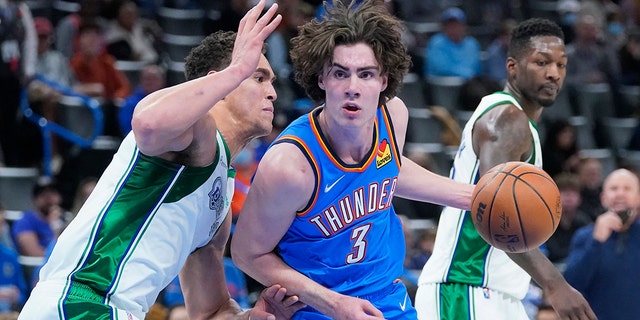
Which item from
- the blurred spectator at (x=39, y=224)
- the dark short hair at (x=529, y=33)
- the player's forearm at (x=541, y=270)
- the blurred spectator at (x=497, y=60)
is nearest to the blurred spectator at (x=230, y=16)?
the blurred spectator at (x=497, y=60)

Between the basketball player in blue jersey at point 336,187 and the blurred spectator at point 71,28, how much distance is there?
7.28m

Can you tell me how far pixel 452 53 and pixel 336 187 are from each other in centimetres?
894

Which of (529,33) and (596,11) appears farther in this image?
(596,11)

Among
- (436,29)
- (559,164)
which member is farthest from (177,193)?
(436,29)

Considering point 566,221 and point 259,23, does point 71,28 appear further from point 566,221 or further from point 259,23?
point 259,23

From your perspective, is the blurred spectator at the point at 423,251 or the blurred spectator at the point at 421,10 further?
the blurred spectator at the point at 421,10

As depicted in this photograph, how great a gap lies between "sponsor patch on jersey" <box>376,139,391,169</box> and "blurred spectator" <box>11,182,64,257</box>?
4987mm

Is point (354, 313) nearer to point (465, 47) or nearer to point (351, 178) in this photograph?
point (351, 178)

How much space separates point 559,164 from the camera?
1216cm

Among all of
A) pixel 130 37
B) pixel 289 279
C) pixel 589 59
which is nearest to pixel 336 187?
pixel 289 279

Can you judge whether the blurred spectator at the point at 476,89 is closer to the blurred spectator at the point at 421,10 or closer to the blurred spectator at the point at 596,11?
the blurred spectator at the point at 421,10

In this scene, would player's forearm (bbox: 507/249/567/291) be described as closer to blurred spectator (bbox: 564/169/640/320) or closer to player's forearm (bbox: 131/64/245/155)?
blurred spectator (bbox: 564/169/640/320)

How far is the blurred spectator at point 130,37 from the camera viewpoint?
12.3 meters

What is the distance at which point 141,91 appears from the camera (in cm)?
1100
